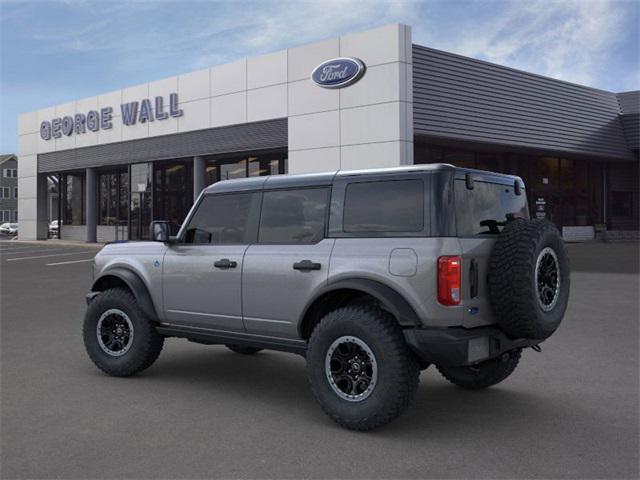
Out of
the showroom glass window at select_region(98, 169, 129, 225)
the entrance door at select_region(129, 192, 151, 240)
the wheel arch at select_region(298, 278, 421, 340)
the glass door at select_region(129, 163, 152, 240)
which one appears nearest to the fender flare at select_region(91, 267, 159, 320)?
the wheel arch at select_region(298, 278, 421, 340)

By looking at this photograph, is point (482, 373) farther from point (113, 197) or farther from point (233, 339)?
point (113, 197)

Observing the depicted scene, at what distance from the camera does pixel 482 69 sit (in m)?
25.0

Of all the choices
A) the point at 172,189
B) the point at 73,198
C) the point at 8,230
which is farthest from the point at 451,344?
the point at 8,230

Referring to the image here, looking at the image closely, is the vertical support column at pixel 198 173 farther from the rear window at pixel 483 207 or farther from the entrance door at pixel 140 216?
the rear window at pixel 483 207

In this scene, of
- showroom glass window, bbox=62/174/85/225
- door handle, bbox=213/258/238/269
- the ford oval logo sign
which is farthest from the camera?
showroom glass window, bbox=62/174/85/225

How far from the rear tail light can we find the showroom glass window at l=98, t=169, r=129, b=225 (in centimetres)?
3222

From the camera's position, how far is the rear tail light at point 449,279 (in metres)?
4.37

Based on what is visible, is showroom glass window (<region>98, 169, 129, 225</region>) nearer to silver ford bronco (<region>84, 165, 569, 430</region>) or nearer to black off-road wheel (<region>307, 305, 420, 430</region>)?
silver ford bronco (<region>84, 165, 569, 430</region>)

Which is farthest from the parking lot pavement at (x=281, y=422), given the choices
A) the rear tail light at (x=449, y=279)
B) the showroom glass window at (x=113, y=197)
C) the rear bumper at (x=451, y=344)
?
the showroom glass window at (x=113, y=197)

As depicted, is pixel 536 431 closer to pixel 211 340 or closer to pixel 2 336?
pixel 211 340

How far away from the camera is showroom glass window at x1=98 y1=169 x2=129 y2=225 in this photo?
3522cm

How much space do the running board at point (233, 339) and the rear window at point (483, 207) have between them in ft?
5.06

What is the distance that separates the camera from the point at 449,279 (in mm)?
4371

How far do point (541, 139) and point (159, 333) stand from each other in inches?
984
